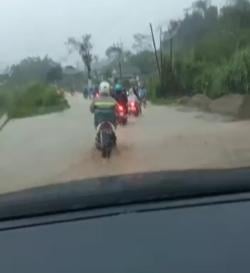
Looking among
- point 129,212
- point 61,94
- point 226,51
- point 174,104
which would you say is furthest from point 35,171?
point 129,212

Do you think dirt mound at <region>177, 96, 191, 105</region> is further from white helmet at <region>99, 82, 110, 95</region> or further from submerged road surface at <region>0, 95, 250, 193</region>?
white helmet at <region>99, 82, 110, 95</region>

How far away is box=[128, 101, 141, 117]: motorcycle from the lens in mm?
5438

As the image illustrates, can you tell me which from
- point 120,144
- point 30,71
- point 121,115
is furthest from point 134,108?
point 30,71

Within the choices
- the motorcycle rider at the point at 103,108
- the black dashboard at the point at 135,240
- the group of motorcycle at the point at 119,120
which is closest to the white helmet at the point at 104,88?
the motorcycle rider at the point at 103,108

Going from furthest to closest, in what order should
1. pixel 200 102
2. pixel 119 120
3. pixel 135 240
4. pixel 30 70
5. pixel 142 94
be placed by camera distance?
1. pixel 200 102
2. pixel 142 94
3. pixel 119 120
4. pixel 30 70
5. pixel 135 240

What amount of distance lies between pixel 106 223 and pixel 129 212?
10 cm

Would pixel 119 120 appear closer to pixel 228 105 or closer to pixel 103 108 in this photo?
pixel 103 108

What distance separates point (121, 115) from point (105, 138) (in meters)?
0.42

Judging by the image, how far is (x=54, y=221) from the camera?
2.53m

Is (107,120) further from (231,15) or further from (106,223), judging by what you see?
(106,223)

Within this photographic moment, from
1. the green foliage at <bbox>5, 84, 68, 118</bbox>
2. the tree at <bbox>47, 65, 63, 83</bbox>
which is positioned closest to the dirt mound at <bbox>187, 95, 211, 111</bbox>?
the green foliage at <bbox>5, 84, 68, 118</bbox>

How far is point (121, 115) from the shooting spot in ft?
18.4

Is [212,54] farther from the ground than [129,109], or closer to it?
farther from the ground

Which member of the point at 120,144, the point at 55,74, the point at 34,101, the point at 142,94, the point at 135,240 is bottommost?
the point at 120,144
